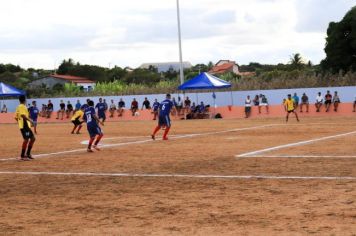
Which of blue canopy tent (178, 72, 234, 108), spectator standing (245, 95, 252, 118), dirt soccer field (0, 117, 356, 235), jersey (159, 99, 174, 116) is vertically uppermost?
blue canopy tent (178, 72, 234, 108)

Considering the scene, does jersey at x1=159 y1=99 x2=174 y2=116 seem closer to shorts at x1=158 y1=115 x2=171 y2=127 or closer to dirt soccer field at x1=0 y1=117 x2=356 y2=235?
shorts at x1=158 y1=115 x2=171 y2=127

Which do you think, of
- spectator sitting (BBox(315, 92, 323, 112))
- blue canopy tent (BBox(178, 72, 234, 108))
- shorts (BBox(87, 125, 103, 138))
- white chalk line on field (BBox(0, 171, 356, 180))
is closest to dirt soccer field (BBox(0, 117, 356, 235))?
white chalk line on field (BBox(0, 171, 356, 180))

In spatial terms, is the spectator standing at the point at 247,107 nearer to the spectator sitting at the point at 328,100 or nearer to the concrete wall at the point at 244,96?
the concrete wall at the point at 244,96

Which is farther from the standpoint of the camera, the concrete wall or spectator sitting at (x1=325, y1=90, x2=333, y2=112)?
the concrete wall

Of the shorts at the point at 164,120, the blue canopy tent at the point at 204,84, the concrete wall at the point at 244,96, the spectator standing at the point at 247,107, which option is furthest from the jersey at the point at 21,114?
the concrete wall at the point at 244,96

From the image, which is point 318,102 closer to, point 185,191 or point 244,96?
point 244,96

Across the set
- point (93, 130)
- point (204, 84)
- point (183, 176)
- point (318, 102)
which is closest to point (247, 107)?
point (204, 84)

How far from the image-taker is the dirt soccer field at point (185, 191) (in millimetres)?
7953

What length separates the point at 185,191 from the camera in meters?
10.7

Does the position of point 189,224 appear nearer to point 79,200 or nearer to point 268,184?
point 79,200

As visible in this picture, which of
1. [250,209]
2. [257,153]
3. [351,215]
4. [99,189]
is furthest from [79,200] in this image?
[257,153]

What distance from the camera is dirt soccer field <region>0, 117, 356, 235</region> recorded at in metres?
7.95

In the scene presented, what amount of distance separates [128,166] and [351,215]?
23.7 feet

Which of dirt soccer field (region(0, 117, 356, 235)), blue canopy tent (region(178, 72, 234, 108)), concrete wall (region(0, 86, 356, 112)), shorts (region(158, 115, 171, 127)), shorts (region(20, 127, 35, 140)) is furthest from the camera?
concrete wall (region(0, 86, 356, 112))
